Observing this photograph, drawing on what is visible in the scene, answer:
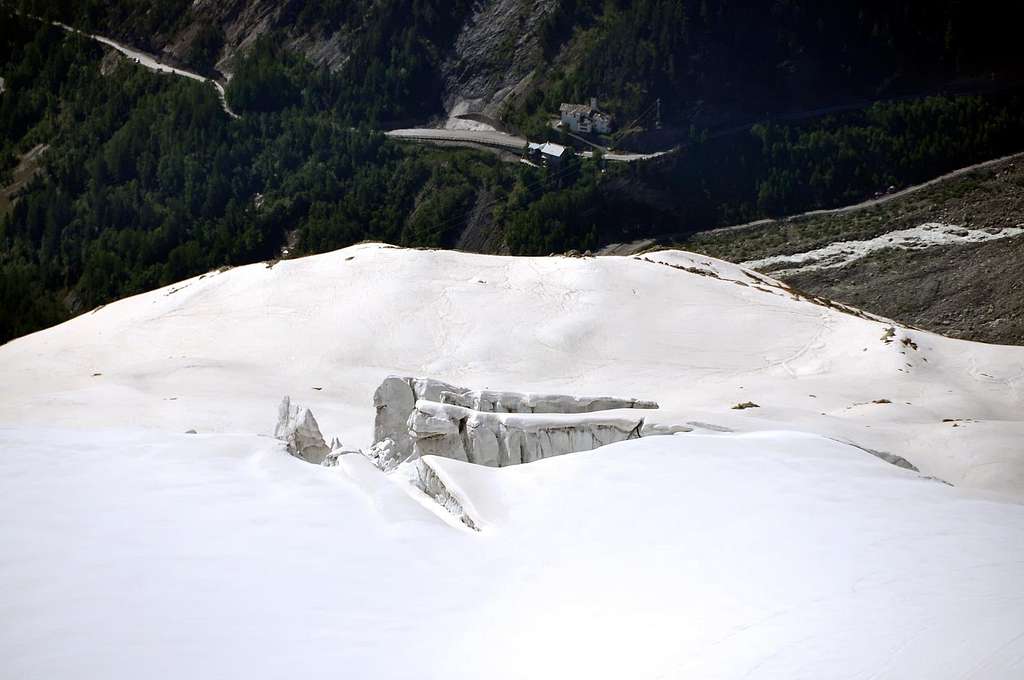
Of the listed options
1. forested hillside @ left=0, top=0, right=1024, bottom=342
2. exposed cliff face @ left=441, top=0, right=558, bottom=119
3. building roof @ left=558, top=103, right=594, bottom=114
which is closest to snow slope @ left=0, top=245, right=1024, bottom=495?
forested hillside @ left=0, top=0, right=1024, bottom=342

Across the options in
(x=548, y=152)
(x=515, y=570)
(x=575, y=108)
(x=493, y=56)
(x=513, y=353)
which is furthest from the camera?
(x=493, y=56)

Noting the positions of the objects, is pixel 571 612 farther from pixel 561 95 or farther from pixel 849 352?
pixel 561 95

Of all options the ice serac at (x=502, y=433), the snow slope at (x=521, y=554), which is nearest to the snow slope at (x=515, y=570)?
the snow slope at (x=521, y=554)

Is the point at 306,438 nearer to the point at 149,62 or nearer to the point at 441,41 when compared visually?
the point at 441,41

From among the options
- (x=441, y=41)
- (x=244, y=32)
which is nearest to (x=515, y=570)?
(x=441, y=41)

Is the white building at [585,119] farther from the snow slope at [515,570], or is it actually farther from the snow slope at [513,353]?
the snow slope at [515,570]

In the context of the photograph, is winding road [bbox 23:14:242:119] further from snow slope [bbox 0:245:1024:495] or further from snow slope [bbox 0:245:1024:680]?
snow slope [bbox 0:245:1024:680]

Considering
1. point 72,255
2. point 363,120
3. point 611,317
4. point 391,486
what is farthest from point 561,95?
point 391,486
